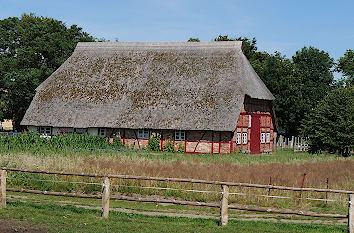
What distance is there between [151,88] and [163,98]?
1840 millimetres

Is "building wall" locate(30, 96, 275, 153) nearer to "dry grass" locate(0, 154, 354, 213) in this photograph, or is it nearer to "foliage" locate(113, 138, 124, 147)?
"foliage" locate(113, 138, 124, 147)

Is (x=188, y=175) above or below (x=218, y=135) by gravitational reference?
below

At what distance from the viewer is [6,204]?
15703 mm

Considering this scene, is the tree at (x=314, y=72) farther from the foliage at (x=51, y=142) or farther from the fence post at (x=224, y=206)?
the fence post at (x=224, y=206)

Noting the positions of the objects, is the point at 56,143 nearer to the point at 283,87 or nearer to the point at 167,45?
the point at 167,45

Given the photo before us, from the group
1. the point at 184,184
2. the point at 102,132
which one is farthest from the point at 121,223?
the point at 102,132

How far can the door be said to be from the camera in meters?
43.3

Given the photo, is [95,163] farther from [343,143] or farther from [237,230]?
[343,143]

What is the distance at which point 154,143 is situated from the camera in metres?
41.4

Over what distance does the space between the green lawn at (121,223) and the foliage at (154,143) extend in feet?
85.9

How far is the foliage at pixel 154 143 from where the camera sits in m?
41.4

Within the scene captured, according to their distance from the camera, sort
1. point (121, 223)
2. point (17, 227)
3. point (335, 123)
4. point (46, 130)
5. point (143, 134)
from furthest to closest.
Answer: point (46, 130) → point (143, 134) → point (335, 123) → point (121, 223) → point (17, 227)

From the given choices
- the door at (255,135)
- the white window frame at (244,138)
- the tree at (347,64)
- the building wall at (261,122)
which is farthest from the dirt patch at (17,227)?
the tree at (347,64)

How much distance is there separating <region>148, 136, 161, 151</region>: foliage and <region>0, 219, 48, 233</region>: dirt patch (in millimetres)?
28379
